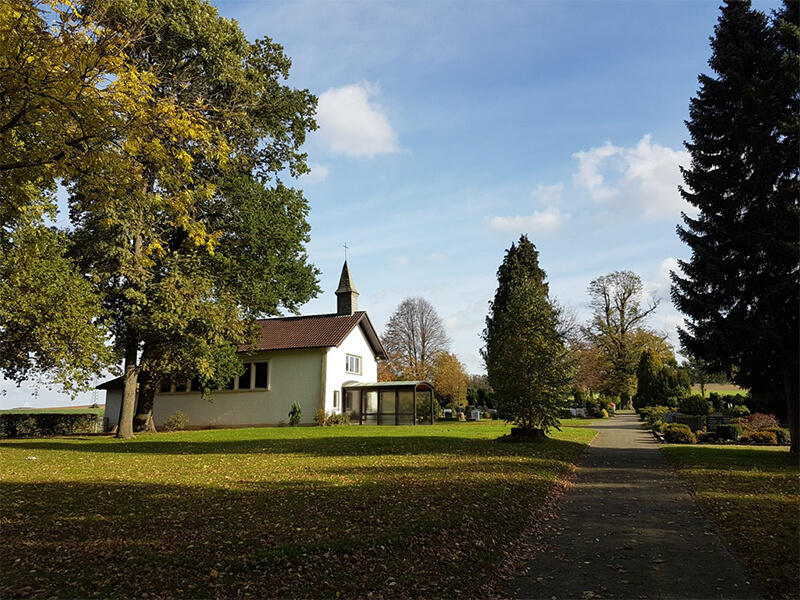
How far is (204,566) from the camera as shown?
5812 millimetres

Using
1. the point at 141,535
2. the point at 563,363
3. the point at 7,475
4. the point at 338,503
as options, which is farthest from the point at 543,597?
the point at 563,363

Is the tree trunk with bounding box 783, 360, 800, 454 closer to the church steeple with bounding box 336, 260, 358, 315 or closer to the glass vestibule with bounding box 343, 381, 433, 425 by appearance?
the glass vestibule with bounding box 343, 381, 433, 425

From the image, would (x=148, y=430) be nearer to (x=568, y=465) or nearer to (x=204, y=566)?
(x=568, y=465)

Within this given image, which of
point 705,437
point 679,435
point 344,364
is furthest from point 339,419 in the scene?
point 705,437

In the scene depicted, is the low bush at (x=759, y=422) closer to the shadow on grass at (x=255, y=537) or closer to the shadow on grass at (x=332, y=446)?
the shadow on grass at (x=332, y=446)

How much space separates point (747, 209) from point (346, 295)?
2563cm

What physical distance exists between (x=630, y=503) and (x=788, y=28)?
50.4 feet

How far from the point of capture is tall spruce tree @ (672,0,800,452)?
16.4 metres

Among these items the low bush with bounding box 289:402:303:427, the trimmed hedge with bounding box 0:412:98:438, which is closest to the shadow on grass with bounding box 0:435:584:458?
the low bush with bounding box 289:402:303:427

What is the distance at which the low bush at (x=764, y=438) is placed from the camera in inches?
827

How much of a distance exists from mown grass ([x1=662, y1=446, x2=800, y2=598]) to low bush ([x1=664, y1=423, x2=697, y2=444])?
3.75 meters

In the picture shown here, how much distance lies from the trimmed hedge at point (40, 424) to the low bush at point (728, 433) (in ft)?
114

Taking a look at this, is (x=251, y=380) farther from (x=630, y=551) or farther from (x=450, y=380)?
(x=630, y=551)

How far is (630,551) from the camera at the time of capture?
6.94m
